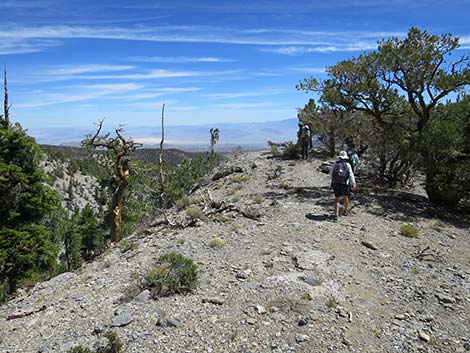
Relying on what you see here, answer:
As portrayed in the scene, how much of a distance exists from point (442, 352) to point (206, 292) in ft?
14.5

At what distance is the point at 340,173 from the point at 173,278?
21.8 ft

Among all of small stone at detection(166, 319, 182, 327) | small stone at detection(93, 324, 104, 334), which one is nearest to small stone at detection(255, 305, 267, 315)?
small stone at detection(166, 319, 182, 327)

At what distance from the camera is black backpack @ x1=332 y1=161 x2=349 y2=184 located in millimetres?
12117

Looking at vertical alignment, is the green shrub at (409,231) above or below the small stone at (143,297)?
above

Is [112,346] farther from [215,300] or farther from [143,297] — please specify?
[215,300]

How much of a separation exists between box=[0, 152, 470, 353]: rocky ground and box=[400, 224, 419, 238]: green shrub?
0.80 feet

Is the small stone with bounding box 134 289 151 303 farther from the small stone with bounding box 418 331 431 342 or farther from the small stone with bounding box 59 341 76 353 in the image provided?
the small stone with bounding box 418 331 431 342

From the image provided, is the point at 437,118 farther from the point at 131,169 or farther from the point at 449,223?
the point at 131,169

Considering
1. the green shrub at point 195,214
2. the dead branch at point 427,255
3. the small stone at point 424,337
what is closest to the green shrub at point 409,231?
the dead branch at point 427,255

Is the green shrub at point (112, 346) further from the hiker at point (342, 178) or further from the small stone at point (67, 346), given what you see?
the hiker at point (342, 178)

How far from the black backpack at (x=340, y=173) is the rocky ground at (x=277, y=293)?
133 cm

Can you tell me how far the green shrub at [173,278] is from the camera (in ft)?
25.9

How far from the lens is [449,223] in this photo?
13.3 metres

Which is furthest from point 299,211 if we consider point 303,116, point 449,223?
point 303,116
